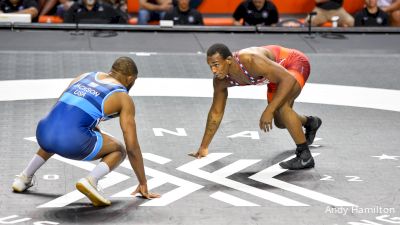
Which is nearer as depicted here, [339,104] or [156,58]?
[339,104]

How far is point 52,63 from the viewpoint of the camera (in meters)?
11.6

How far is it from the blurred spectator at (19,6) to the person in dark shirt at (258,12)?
108 inches

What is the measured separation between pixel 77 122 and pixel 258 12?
7.08m

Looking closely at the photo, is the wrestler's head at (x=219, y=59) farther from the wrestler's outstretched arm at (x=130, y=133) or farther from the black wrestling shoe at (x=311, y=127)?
the black wrestling shoe at (x=311, y=127)

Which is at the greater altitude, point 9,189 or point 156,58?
point 9,189

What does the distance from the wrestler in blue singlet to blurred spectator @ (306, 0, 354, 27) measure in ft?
24.0

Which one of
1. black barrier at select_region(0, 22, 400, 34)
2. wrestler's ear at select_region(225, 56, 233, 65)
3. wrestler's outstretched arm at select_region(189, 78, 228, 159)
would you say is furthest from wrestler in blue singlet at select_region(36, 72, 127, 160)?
black barrier at select_region(0, 22, 400, 34)

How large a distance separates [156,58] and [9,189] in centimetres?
475

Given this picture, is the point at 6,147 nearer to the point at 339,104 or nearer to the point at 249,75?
the point at 249,75

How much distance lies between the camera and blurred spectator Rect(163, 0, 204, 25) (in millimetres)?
13758

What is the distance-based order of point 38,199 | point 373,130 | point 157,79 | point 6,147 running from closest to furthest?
point 38,199 < point 6,147 < point 373,130 < point 157,79

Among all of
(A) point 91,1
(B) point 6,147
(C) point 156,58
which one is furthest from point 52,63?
(B) point 6,147

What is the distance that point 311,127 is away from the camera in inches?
345

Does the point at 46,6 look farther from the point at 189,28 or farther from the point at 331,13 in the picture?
the point at 331,13
